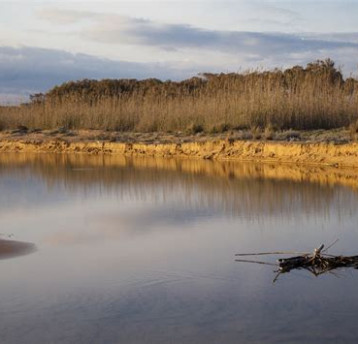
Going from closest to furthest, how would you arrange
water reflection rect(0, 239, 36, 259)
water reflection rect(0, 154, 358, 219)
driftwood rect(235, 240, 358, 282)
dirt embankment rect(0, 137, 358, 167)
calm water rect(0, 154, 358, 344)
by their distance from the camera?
calm water rect(0, 154, 358, 344), driftwood rect(235, 240, 358, 282), water reflection rect(0, 239, 36, 259), water reflection rect(0, 154, 358, 219), dirt embankment rect(0, 137, 358, 167)

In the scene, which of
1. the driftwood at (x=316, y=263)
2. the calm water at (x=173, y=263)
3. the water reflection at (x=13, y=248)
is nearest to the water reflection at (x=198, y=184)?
the calm water at (x=173, y=263)

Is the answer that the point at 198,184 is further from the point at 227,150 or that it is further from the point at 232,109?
the point at 232,109

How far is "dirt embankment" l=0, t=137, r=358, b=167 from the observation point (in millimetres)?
14289

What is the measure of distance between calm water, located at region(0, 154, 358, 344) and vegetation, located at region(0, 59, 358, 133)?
18.0ft

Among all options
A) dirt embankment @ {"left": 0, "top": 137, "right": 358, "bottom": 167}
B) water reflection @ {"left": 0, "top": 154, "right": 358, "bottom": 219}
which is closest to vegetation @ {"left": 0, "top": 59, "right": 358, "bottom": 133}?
dirt embankment @ {"left": 0, "top": 137, "right": 358, "bottom": 167}

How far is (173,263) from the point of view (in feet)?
21.0

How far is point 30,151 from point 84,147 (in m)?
2.22

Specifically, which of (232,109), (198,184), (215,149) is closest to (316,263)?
(198,184)

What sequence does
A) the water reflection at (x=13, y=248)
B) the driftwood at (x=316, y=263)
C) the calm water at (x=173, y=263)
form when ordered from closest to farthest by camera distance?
the calm water at (x=173, y=263)
the driftwood at (x=316, y=263)
the water reflection at (x=13, y=248)

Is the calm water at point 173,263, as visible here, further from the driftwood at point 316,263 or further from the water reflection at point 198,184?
the driftwood at point 316,263

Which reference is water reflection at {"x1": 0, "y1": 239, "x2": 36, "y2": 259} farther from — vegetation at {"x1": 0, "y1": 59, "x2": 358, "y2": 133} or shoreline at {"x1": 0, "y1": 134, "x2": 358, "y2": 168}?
vegetation at {"x1": 0, "y1": 59, "x2": 358, "y2": 133}

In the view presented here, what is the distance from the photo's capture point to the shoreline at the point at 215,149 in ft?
47.1

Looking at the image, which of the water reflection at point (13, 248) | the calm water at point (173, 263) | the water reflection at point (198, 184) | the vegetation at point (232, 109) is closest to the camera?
the calm water at point (173, 263)

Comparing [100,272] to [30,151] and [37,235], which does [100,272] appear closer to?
[37,235]
